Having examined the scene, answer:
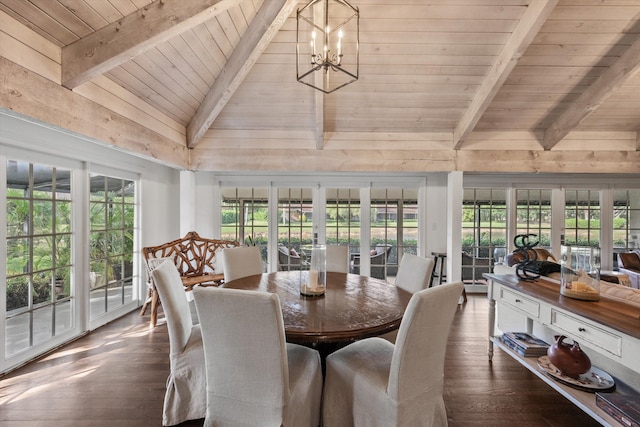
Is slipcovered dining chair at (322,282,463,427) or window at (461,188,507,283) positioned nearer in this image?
slipcovered dining chair at (322,282,463,427)

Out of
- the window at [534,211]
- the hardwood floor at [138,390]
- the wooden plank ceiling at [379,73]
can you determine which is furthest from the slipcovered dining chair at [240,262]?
the window at [534,211]

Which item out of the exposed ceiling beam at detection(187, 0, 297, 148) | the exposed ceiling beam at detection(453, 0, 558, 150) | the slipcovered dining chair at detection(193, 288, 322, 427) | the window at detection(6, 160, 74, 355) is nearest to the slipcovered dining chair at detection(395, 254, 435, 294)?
the slipcovered dining chair at detection(193, 288, 322, 427)

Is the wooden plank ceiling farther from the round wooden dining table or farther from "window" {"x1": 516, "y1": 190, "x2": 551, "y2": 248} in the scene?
the round wooden dining table

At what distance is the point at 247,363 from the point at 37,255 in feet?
8.52

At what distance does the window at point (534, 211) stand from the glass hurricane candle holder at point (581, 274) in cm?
336

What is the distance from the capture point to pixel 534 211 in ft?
16.1

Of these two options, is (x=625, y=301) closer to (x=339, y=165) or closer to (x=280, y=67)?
(x=339, y=165)

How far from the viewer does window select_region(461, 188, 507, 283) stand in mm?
4938

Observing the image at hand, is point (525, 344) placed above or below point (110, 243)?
below

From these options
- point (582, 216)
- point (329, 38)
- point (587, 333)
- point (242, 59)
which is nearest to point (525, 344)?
point (587, 333)

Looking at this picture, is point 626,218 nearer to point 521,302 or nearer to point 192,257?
point 521,302

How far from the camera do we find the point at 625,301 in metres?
1.79

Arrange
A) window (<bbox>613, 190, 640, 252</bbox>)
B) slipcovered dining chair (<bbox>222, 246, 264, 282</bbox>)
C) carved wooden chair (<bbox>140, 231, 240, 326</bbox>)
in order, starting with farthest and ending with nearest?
window (<bbox>613, 190, 640, 252</bbox>)
carved wooden chair (<bbox>140, 231, 240, 326</bbox>)
slipcovered dining chair (<bbox>222, 246, 264, 282</bbox>)

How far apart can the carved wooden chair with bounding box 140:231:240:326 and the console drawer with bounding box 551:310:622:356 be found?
10.8 feet
